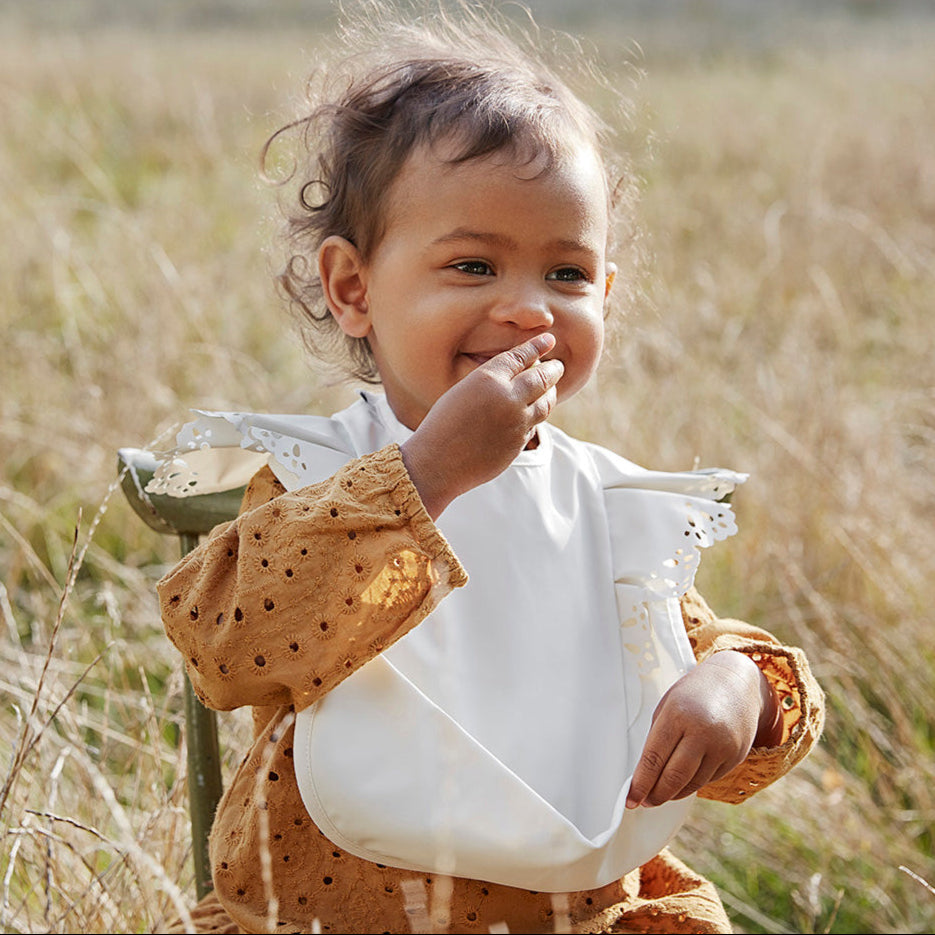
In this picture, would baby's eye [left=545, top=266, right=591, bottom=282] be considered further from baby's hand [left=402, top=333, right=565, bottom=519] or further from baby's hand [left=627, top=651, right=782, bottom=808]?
baby's hand [left=627, top=651, right=782, bottom=808]

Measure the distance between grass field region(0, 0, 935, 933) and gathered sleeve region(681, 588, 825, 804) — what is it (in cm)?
22

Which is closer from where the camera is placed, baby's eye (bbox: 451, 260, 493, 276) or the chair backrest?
baby's eye (bbox: 451, 260, 493, 276)

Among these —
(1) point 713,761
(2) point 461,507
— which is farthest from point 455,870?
(2) point 461,507

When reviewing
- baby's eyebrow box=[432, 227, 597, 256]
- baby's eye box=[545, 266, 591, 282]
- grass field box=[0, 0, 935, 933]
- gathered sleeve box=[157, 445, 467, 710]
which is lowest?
grass field box=[0, 0, 935, 933]

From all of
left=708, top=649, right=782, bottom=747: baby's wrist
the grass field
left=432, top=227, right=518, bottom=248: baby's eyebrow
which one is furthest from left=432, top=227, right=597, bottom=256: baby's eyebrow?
left=708, top=649, right=782, bottom=747: baby's wrist

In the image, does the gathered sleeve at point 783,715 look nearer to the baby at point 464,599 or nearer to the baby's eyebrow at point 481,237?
the baby at point 464,599

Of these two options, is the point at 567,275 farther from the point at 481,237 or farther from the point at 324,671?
the point at 324,671

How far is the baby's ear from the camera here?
1.58m

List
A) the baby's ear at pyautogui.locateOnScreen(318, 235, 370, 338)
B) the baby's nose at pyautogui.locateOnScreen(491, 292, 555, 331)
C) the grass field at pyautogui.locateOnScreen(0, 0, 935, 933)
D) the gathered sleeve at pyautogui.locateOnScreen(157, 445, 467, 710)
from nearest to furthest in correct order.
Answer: the gathered sleeve at pyautogui.locateOnScreen(157, 445, 467, 710) → the baby's nose at pyautogui.locateOnScreen(491, 292, 555, 331) → the baby's ear at pyautogui.locateOnScreen(318, 235, 370, 338) → the grass field at pyautogui.locateOnScreen(0, 0, 935, 933)

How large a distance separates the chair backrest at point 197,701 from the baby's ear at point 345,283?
263 millimetres

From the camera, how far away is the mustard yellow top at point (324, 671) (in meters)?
1.23

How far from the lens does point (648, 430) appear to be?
11.1ft

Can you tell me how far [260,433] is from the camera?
1.42 metres

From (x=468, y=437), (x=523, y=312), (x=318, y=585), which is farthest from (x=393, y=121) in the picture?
(x=318, y=585)
